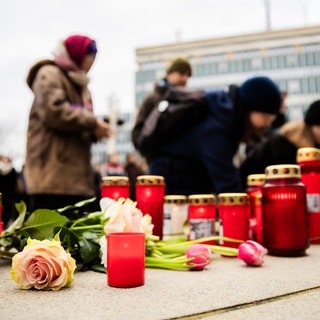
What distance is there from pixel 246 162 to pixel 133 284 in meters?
1.69

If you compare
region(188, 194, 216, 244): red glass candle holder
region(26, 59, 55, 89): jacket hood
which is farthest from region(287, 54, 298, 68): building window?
region(188, 194, 216, 244): red glass candle holder

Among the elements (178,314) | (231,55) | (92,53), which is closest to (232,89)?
(92,53)

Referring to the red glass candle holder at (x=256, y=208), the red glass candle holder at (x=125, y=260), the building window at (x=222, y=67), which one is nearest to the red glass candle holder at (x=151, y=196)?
the red glass candle holder at (x=256, y=208)

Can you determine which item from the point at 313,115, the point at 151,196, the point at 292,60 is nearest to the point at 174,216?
the point at 151,196

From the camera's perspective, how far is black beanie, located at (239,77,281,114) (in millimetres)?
1870

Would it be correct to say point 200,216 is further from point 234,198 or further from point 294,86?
point 294,86

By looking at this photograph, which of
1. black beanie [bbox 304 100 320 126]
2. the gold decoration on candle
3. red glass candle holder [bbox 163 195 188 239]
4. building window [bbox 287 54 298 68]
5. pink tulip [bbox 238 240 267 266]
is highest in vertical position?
building window [bbox 287 54 298 68]

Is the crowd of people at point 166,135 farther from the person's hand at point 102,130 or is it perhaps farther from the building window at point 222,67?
the building window at point 222,67

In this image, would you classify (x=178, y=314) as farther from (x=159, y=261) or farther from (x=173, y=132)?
(x=173, y=132)

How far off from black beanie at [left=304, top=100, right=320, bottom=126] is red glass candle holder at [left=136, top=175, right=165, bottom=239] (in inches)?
38.5

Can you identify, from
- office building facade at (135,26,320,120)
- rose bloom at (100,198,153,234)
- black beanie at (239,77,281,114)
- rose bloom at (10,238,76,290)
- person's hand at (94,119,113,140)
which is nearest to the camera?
rose bloom at (10,238,76,290)

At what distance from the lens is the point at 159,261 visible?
1025mm

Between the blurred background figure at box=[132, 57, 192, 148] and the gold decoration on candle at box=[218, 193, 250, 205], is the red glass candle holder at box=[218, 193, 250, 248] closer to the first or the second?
the gold decoration on candle at box=[218, 193, 250, 205]

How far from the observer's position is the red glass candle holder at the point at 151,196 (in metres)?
1.32
